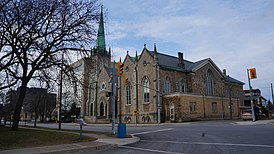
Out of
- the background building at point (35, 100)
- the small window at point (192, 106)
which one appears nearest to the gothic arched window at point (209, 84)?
the small window at point (192, 106)

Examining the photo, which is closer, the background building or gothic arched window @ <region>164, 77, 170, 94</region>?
the background building

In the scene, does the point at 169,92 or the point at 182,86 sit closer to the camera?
the point at 169,92

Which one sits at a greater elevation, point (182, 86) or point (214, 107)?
point (182, 86)

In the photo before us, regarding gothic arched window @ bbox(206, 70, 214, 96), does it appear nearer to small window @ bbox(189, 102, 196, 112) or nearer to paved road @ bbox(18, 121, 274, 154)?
small window @ bbox(189, 102, 196, 112)

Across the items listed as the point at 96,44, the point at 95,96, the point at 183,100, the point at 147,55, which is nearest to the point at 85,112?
the point at 95,96

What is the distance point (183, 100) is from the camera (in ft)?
133

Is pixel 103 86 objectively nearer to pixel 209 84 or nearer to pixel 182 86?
pixel 182 86

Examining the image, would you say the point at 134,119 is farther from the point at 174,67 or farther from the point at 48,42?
the point at 48,42

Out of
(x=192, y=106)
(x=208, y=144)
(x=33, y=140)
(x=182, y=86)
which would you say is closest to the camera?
(x=208, y=144)

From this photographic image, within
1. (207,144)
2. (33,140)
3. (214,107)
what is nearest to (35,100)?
(33,140)

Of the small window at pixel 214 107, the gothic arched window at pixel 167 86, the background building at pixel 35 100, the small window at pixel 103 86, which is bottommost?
the small window at pixel 214 107

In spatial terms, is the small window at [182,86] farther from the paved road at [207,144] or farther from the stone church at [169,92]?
the paved road at [207,144]

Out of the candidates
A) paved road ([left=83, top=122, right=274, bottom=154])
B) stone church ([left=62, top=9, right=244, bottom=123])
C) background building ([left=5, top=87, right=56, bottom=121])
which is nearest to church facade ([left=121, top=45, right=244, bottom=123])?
stone church ([left=62, top=9, right=244, bottom=123])

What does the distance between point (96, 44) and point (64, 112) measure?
2348 inches
